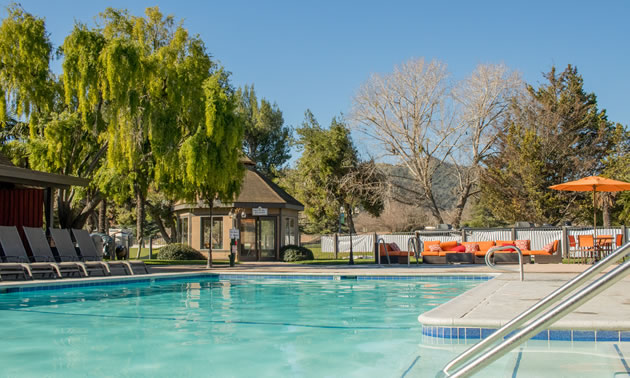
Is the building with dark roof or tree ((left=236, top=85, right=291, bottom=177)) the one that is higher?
tree ((left=236, top=85, right=291, bottom=177))

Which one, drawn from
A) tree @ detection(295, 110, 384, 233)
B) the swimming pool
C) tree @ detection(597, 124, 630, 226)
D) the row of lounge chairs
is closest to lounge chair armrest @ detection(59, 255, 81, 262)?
the row of lounge chairs

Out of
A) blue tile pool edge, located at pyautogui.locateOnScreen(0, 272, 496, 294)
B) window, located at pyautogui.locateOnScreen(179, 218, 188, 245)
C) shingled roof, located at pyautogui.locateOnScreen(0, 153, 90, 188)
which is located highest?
shingled roof, located at pyautogui.locateOnScreen(0, 153, 90, 188)

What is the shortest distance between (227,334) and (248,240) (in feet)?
58.4

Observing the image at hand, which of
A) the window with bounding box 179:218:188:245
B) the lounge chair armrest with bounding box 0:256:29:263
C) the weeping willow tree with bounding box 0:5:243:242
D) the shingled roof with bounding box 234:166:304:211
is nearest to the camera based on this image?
the lounge chair armrest with bounding box 0:256:29:263

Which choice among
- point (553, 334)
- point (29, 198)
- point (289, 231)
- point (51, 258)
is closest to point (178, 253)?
point (289, 231)

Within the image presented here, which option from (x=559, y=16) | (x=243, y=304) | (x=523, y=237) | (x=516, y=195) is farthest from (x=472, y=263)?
(x=516, y=195)

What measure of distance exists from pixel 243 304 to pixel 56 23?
42.2 ft

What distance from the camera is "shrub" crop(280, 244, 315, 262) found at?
75.8ft

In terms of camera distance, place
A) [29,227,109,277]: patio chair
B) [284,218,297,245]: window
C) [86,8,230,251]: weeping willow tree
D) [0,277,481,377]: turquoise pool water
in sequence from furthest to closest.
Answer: [284,218,297,245]: window < [86,8,230,251]: weeping willow tree < [29,227,109,277]: patio chair < [0,277,481,377]: turquoise pool water

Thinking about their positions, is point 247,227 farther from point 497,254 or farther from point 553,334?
point 553,334

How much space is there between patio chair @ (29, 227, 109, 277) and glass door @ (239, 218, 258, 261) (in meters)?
10.3

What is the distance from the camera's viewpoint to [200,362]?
236 inches

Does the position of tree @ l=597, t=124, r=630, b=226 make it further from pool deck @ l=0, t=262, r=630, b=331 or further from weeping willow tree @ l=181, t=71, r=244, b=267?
pool deck @ l=0, t=262, r=630, b=331

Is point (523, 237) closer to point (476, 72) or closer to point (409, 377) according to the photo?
point (476, 72)
